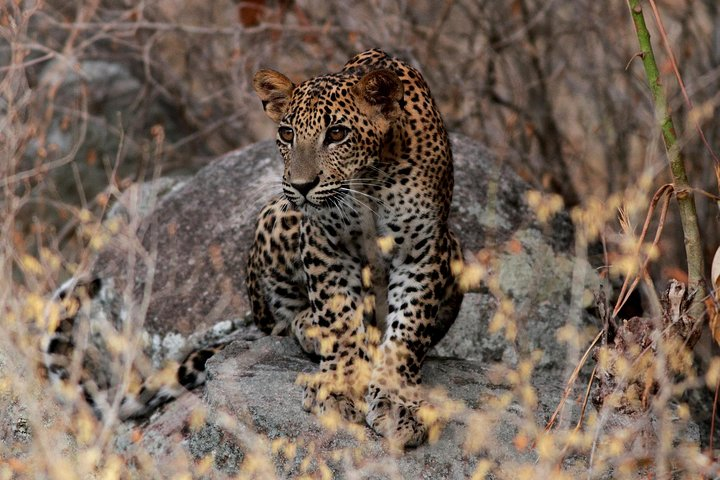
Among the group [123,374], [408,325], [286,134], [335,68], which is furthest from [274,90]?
[335,68]

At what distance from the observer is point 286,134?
6492mm

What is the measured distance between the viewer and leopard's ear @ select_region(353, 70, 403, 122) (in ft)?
21.1

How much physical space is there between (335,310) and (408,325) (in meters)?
0.43

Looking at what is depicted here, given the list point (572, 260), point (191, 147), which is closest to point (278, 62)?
point (191, 147)

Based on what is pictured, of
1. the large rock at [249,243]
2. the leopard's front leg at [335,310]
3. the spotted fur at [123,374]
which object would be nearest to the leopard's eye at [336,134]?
the leopard's front leg at [335,310]

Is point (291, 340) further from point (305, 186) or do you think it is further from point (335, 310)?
point (305, 186)

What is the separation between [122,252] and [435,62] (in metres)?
3.90

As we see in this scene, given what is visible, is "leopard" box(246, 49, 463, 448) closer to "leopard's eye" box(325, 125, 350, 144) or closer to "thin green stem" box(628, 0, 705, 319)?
"leopard's eye" box(325, 125, 350, 144)

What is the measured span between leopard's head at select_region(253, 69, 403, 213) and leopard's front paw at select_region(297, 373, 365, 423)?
38.1 inches

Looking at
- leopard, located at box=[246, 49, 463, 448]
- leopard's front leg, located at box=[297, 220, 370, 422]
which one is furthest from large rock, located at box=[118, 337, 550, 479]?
leopard's front leg, located at box=[297, 220, 370, 422]

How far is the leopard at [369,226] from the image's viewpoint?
6.36m

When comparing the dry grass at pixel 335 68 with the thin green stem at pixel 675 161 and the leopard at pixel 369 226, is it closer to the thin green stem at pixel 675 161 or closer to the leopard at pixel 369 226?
the leopard at pixel 369 226

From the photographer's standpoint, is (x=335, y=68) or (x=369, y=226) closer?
(x=369, y=226)

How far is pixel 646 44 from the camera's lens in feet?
19.0
